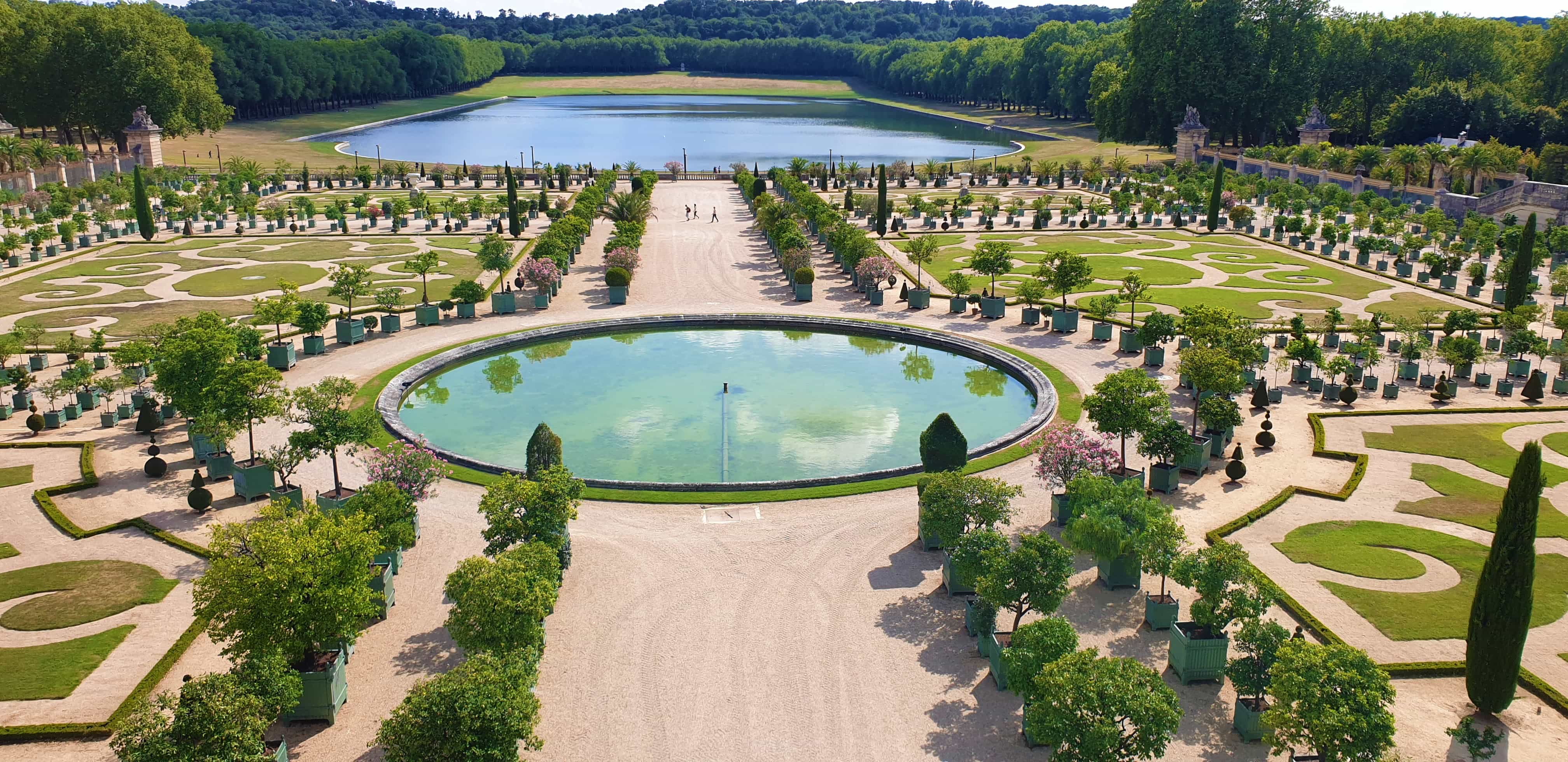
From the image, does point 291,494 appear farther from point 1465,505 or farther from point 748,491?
point 1465,505

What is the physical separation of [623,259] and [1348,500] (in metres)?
35.7

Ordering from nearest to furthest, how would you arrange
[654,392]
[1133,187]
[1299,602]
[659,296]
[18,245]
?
[1299,602] < [654,392] < [659,296] < [18,245] < [1133,187]

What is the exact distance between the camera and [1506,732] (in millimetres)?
18156

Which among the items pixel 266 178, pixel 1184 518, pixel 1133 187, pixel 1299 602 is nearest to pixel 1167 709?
pixel 1299 602

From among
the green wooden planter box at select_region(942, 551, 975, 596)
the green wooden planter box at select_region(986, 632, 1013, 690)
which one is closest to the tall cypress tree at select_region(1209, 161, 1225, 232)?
the green wooden planter box at select_region(942, 551, 975, 596)

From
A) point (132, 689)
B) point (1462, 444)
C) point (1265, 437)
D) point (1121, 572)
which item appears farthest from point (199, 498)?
point (1462, 444)

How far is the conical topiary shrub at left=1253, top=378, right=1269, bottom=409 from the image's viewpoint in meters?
35.8

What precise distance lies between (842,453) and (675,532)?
772 cm

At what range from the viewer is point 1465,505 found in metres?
28.2

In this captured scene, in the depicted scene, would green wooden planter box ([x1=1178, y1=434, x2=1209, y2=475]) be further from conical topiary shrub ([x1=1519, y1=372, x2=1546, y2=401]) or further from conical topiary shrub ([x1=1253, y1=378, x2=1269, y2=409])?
conical topiary shrub ([x1=1519, y1=372, x2=1546, y2=401])

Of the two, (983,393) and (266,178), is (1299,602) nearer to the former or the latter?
(983,393)

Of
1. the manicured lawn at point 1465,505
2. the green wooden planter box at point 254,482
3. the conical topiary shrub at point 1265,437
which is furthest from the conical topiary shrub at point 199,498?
the manicured lawn at point 1465,505

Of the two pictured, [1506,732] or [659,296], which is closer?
[1506,732]

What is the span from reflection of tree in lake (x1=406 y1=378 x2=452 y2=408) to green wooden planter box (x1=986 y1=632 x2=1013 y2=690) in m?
24.3
